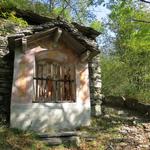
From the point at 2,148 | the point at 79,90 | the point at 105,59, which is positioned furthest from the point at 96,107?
the point at 105,59

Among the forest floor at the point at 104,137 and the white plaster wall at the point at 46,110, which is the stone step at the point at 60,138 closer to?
the forest floor at the point at 104,137

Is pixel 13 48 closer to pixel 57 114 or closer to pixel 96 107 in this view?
pixel 57 114

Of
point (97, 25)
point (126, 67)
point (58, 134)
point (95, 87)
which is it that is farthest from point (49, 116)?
point (97, 25)

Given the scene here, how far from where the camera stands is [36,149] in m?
8.31

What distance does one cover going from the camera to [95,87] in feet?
39.6

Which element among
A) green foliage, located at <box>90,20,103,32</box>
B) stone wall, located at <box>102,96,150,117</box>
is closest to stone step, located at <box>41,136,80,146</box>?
stone wall, located at <box>102,96,150,117</box>

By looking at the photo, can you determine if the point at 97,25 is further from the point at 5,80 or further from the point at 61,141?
the point at 61,141

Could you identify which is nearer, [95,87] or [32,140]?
[32,140]

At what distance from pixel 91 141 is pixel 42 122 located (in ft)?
5.73

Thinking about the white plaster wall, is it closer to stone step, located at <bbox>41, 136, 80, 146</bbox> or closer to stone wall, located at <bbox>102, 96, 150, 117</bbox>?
stone step, located at <bbox>41, 136, 80, 146</bbox>

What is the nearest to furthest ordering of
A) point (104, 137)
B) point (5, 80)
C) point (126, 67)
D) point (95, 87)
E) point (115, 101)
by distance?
point (104, 137) → point (5, 80) → point (95, 87) → point (115, 101) → point (126, 67)

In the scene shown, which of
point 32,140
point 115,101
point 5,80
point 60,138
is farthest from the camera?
point 115,101

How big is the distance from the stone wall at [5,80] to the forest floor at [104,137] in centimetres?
102

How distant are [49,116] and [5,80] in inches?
75.4
